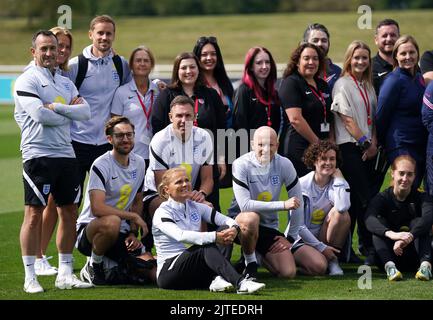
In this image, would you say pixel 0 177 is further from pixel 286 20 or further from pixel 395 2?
pixel 395 2

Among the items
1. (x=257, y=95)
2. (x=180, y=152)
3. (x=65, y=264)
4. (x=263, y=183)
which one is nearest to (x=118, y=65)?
(x=180, y=152)

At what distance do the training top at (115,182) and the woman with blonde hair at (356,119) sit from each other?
200 cm

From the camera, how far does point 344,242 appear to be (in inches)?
328

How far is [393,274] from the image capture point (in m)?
7.39

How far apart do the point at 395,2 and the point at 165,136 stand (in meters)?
45.4

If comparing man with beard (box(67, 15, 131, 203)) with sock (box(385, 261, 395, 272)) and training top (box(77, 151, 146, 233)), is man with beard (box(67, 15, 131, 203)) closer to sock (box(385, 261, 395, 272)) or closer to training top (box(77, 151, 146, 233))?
training top (box(77, 151, 146, 233))

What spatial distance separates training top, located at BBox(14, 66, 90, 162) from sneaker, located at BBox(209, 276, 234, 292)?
5.16 ft

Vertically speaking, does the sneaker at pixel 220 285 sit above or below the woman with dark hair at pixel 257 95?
below

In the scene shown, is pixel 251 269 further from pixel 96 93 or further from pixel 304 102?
pixel 96 93

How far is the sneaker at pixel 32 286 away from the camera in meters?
7.02

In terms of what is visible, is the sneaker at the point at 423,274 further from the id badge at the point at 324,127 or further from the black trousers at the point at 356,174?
the id badge at the point at 324,127

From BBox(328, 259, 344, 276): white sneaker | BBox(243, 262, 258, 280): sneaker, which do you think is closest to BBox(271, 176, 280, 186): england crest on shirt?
BBox(243, 262, 258, 280): sneaker

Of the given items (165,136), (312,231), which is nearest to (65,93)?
(165,136)

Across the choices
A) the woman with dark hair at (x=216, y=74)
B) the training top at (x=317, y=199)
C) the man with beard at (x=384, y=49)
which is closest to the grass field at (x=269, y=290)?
the training top at (x=317, y=199)
